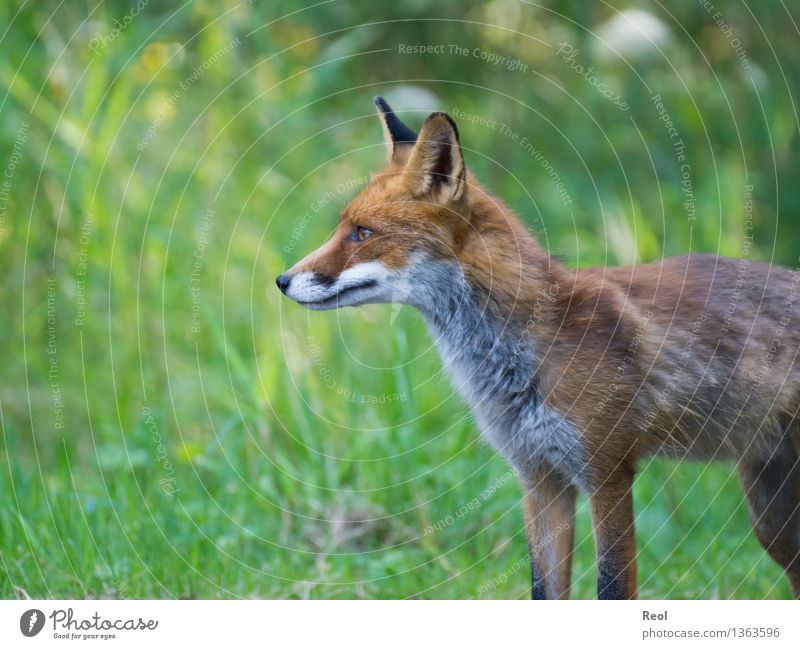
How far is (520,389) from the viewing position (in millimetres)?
5133

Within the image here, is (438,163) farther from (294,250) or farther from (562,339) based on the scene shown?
(294,250)

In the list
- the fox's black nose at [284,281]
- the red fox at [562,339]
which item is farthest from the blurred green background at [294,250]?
the fox's black nose at [284,281]

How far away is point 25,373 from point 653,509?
508cm

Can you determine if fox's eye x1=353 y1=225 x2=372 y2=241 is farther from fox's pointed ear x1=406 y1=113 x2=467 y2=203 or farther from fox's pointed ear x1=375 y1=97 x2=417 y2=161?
fox's pointed ear x1=375 y1=97 x2=417 y2=161

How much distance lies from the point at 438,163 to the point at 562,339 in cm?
106

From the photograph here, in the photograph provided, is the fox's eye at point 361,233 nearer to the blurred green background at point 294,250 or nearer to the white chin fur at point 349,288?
the white chin fur at point 349,288

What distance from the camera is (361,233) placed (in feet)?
16.6

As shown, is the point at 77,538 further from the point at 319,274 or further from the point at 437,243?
the point at 437,243

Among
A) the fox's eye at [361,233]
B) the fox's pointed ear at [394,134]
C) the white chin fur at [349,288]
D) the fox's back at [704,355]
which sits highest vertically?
the fox's pointed ear at [394,134]

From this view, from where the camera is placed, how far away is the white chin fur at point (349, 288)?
4.90m

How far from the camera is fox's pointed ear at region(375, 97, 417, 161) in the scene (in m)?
5.31

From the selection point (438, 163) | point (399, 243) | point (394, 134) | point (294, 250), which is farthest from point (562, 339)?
point (294, 250)

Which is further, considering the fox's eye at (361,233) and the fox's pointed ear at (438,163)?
the fox's eye at (361,233)
